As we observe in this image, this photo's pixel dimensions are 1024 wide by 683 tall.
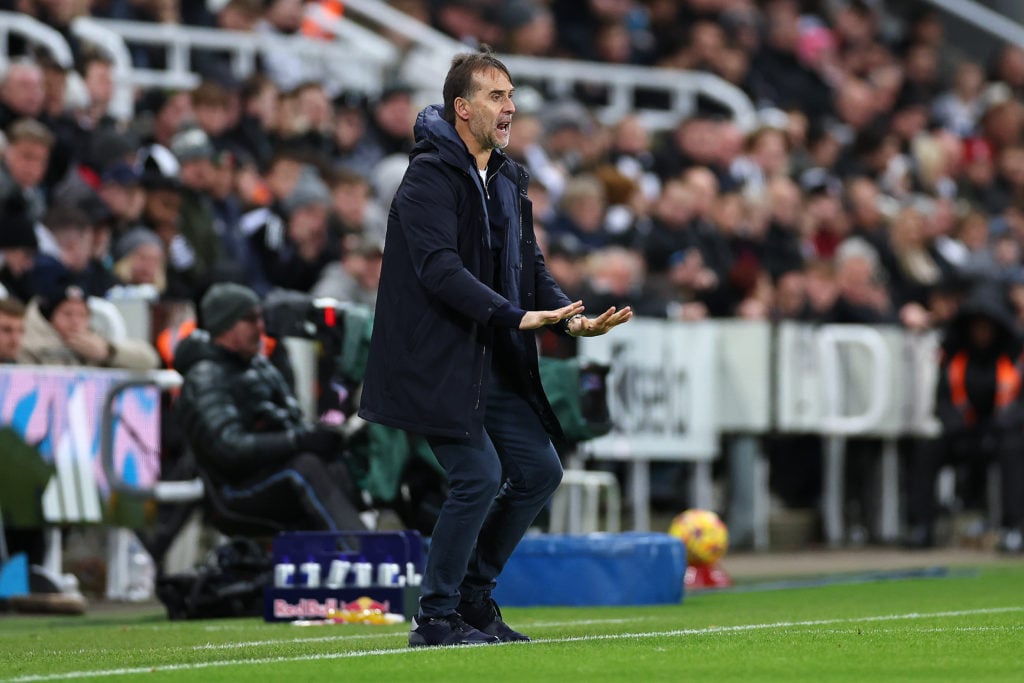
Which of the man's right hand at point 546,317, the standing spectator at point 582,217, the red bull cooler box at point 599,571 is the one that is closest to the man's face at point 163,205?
the standing spectator at point 582,217

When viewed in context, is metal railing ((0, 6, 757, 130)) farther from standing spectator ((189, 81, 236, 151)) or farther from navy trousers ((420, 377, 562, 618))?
navy trousers ((420, 377, 562, 618))

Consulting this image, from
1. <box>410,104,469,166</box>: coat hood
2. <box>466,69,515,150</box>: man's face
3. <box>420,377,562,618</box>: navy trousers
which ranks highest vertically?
<box>466,69,515,150</box>: man's face

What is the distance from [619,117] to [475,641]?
517 inches

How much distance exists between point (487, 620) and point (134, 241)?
618cm

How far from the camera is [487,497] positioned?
310 inches

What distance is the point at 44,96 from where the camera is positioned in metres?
14.7

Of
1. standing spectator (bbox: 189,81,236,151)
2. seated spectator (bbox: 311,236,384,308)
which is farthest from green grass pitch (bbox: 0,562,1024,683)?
standing spectator (bbox: 189,81,236,151)

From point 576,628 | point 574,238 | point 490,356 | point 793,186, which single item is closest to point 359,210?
point 574,238

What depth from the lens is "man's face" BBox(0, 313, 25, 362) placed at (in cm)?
1214

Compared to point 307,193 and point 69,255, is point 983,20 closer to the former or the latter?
point 307,193

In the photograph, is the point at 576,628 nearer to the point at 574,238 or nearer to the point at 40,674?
the point at 40,674

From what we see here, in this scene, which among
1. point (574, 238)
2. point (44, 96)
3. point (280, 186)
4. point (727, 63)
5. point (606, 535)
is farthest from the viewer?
point (727, 63)

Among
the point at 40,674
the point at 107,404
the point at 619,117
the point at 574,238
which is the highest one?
the point at 619,117

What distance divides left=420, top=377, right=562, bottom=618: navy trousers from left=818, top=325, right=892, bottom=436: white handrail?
932cm
